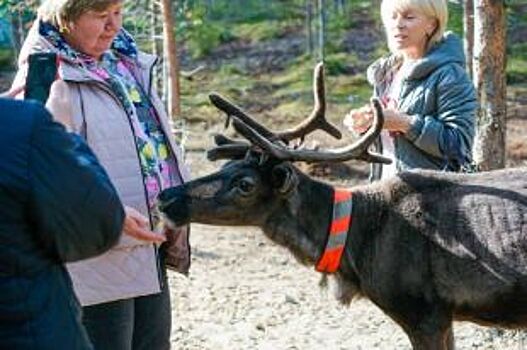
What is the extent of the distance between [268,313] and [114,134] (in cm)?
405

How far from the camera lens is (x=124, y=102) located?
164 inches

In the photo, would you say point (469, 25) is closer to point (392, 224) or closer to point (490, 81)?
point (490, 81)

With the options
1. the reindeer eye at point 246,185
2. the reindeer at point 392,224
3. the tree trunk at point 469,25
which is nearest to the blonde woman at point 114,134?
the reindeer at point 392,224

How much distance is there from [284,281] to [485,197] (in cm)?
402

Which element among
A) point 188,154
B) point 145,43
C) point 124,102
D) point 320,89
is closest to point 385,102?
point 320,89

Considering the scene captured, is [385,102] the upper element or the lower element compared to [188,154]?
upper

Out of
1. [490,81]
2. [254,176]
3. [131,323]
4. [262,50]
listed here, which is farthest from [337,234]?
[262,50]

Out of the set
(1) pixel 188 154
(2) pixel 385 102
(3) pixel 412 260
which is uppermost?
(2) pixel 385 102

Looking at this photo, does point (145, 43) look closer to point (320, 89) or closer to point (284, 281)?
point (284, 281)

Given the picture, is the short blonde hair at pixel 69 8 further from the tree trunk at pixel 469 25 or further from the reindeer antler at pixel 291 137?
the tree trunk at pixel 469 25

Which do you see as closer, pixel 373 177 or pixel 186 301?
pixel 373 177

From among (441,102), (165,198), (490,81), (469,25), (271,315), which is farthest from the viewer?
(469,25)

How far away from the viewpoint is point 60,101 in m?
4.00

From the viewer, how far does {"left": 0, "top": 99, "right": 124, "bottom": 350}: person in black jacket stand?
2859mm
